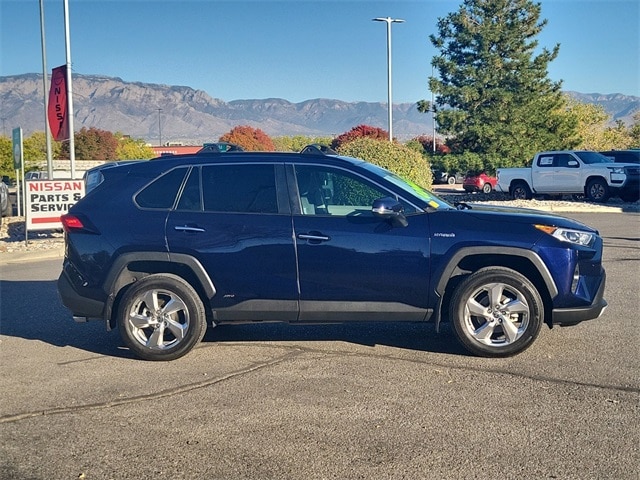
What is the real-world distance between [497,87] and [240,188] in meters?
31.6

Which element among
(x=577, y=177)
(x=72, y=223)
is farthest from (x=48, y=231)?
(x=577, y=177)

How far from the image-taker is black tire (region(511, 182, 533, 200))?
87.9 ft

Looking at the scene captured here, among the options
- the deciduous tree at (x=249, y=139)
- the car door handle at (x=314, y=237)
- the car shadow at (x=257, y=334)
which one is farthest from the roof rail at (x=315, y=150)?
the deciduous tree at (x=249, y=139)

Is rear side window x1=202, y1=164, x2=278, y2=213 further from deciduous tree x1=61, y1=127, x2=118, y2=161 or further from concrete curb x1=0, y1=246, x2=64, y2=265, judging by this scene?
deciduous tree x1=61, y1=127, x2=118, y2=161

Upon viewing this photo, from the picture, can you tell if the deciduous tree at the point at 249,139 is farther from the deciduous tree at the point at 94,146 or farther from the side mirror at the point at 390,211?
the side mirror at the point at 390,211

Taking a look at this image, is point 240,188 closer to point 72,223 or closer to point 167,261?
point 167,261

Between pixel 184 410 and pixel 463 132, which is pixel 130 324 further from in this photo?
pixel 463 132

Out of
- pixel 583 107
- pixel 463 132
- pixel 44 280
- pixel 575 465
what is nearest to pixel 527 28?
pixel 463 132

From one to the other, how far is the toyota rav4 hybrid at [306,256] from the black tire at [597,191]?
62.8ft

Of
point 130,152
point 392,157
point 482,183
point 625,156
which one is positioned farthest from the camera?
point 130,152

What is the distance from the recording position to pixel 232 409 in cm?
534

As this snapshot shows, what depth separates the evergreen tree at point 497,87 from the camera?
117ft

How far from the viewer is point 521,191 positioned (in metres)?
27.0

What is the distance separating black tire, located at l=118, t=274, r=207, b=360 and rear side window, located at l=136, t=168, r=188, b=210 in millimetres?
676
